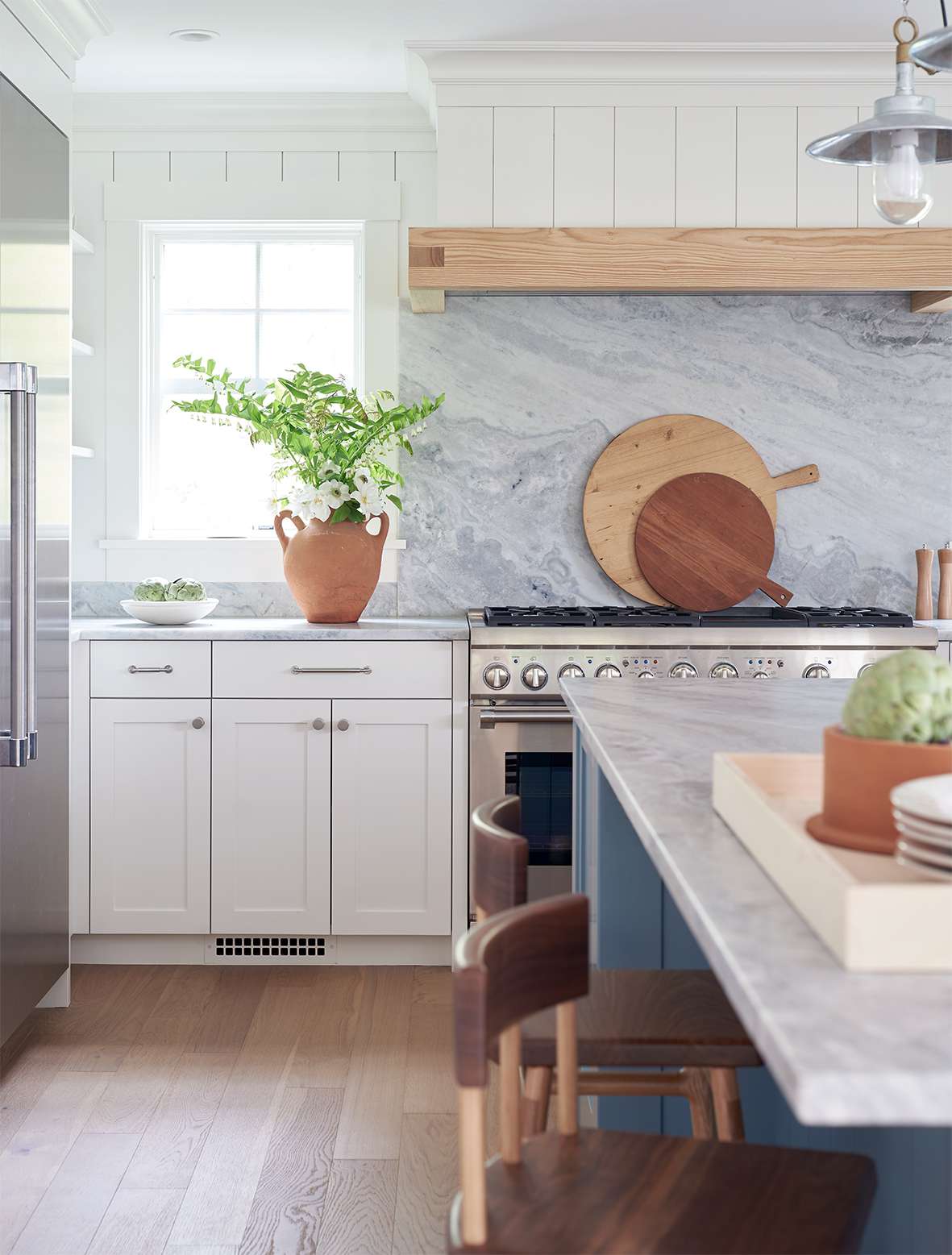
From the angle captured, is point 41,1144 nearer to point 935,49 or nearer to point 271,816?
point 271,816

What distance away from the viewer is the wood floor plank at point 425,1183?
7.14 ft

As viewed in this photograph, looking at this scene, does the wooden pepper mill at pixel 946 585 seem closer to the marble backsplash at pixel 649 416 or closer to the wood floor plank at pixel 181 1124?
the marble backsplash at pixel 649 416

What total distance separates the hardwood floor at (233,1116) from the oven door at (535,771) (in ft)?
1.53

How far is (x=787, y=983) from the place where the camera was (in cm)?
88

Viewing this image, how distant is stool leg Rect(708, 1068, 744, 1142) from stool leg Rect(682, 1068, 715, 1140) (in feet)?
0.34

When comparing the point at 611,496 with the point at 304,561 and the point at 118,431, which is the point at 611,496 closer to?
the point at 304,561

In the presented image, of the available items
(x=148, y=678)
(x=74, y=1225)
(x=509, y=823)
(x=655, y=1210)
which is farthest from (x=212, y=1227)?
(x=148, y=678)

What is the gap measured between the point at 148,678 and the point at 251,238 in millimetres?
1560

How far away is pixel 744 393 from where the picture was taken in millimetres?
4016

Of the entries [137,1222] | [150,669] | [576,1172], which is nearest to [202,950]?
[150,669]

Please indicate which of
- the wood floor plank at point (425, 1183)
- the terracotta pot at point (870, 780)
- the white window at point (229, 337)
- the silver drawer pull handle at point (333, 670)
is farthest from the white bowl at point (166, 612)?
the terracotta pot at point (870, 780)

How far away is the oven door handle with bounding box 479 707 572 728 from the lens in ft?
11.3

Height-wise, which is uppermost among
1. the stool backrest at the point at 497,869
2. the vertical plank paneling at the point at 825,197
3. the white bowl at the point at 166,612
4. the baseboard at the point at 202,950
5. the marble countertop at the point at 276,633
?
the vertical plank paneling at the point at 825,197

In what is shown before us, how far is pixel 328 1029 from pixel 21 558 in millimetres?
1406
